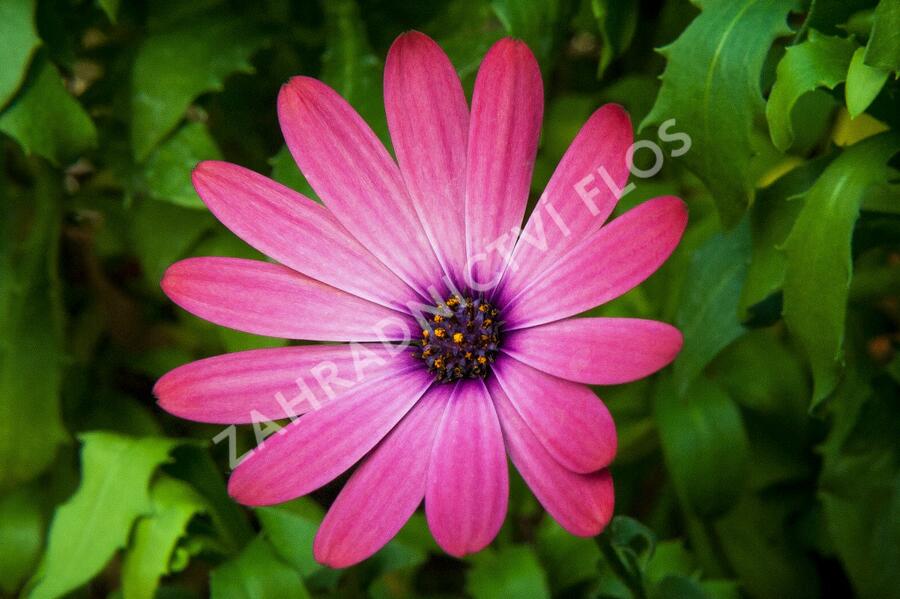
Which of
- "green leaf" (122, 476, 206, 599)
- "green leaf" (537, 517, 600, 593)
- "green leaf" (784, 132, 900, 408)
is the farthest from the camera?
"green leaf" (537, 517, 600, 593)

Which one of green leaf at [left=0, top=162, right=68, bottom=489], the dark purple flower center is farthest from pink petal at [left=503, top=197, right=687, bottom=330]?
green leaf at [left=0, top=162, right=68, bottom=489]

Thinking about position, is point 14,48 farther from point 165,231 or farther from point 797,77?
point 797,77

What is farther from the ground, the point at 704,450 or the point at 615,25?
the point at 615,25

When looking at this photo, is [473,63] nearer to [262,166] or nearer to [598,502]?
[262,166]

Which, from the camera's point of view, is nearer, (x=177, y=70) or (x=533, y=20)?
(x=533, y=20)

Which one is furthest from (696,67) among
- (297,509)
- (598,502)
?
(297,509)

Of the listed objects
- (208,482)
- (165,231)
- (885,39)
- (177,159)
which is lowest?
(208,482)

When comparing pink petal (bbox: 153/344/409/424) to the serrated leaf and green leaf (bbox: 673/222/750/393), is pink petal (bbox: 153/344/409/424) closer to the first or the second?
green leaf (bbox: 673/222/750/393)

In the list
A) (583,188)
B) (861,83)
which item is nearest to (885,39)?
(861,83)
